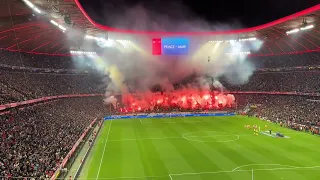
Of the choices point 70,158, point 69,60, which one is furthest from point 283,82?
point 70,158

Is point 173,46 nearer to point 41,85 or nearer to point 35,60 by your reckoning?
point 41,85

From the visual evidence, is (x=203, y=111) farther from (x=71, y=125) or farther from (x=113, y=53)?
(x=71, y=125)

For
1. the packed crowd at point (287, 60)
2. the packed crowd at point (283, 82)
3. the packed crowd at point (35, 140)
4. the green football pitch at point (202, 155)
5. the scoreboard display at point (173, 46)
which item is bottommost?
the green football pitch at point (202, 155)

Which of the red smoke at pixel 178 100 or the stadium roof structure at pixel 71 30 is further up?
the stadium roof structure at pixel 71 30

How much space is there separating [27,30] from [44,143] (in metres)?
13.4

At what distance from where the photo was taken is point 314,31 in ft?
141

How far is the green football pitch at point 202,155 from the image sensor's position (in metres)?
22.2

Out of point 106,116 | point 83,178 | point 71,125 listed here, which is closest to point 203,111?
point 106,116

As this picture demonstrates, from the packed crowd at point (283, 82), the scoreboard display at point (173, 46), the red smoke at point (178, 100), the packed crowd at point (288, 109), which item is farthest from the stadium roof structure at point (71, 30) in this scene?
the red smoke at point (178, 100)

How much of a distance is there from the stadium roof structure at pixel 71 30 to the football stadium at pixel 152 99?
194 millimetres

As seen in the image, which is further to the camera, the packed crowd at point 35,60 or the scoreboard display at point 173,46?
the scoreboard display at point 173,46

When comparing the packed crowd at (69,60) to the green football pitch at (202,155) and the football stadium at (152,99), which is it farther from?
the green football pitch at (202,155)

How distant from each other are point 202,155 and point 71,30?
24056 mm

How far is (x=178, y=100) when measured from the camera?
6800 cm
